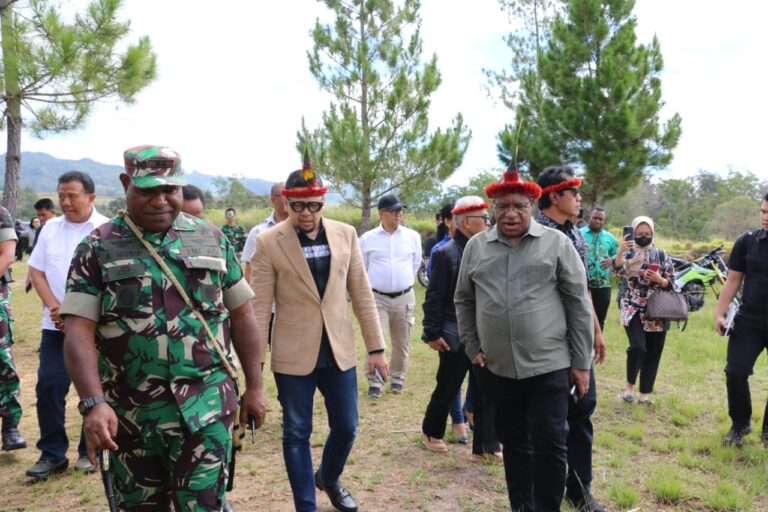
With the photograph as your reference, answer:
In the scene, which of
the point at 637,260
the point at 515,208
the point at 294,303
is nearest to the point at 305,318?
the point at 294,303

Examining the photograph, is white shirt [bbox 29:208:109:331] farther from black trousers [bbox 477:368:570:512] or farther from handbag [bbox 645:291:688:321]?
handbag [bbox 645:291:688:321]

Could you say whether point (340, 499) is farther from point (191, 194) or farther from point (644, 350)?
point (644, 350)

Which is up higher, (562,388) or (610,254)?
(610,254)

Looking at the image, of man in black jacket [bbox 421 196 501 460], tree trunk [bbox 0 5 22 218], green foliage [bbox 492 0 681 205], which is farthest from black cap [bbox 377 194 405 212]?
green foliage [bbox 492 0 681 205]

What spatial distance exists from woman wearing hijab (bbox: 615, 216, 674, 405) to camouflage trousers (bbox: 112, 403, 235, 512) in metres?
4.88

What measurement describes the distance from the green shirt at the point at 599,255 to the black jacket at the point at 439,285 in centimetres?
268

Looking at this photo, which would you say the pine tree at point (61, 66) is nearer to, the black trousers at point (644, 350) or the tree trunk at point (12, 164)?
the tree trunk at point (12, 164)

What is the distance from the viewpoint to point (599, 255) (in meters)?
7.29

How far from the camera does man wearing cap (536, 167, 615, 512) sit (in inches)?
146

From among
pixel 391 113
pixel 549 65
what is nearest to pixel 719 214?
pixel 549 65

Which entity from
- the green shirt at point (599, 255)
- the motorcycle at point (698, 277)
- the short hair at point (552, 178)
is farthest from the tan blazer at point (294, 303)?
the motorcycle at point (698, 277)

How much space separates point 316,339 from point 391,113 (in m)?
12.5

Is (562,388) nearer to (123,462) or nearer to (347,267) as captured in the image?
(347,267)

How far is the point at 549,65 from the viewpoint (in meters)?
17.4
